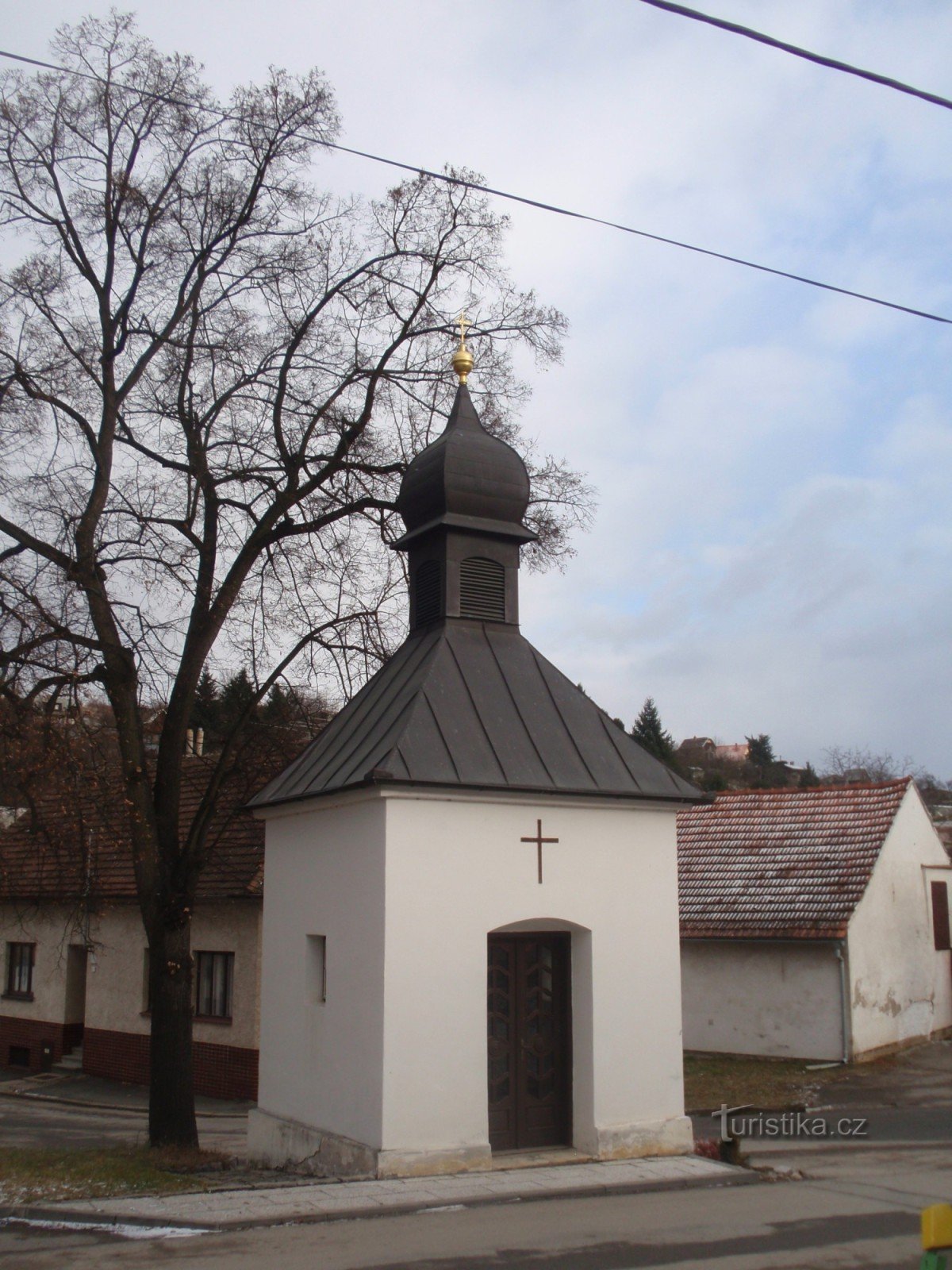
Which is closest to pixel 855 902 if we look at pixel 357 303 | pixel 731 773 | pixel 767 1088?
pixel 767 1088

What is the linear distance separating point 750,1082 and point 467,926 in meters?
9.18

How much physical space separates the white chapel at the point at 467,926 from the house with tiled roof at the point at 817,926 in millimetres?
8925

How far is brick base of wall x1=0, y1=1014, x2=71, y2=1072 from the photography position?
2242 cm

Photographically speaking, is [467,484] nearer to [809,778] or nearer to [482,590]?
[482,590]

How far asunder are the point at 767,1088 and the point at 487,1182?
8.72 meters

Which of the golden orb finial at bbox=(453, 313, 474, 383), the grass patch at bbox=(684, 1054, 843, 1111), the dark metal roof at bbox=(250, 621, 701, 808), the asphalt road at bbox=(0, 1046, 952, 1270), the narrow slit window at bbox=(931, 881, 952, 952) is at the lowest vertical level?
the grass patch at bbox=(684, 1054, 843, 1111)

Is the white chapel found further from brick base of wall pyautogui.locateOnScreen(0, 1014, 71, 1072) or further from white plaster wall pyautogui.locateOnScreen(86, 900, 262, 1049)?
brick base of wall pyautogui.locateOnScreen(0, 1014, 71, 1072)

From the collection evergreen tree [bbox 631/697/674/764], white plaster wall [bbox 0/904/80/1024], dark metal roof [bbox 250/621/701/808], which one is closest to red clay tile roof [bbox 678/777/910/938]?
dark metal roof [bbox 250/621/701/808]

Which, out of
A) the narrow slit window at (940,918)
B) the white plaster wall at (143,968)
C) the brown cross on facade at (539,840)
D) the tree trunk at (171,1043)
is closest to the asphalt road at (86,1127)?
the tree trunk at (171,1043)

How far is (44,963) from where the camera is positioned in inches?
917

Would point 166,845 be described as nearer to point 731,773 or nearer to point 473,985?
point 473,985

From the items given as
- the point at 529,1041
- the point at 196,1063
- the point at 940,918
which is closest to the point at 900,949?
the point at 940,918

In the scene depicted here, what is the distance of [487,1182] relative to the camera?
9492 mm

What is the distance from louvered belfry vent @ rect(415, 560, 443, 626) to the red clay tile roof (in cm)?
979
